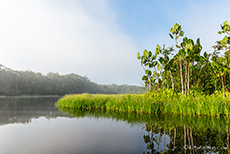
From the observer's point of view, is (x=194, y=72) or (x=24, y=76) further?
(x=24, y=76)

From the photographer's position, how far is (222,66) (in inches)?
507

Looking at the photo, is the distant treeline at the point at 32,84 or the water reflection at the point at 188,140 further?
the distant treeline at the point at 32,84

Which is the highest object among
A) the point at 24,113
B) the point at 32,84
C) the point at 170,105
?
the point at 32,84

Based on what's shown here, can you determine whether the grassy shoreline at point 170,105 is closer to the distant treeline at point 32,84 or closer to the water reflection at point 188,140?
the water reflection at point 188,140

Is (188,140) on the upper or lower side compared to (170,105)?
lower

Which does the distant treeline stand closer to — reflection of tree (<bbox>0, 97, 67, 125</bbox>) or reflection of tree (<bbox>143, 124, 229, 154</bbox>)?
reflection of tree (<bbox>0, 97, 67, 125</bbox>)

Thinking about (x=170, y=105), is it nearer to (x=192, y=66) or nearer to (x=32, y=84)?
(x=192, y=66)

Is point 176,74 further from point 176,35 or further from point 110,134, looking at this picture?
point 110,134

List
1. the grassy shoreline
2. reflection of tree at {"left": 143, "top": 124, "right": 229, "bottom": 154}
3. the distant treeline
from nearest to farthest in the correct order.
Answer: reflection of tree at {"left": 143, "top": 124, "right": 229, "bottom": 154} < the grassy shoreline < the distant treeline

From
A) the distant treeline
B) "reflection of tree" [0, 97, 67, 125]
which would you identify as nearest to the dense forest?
"reflection of tree" [0, 97, 67, 125]

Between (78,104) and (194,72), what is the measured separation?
39.5 feet

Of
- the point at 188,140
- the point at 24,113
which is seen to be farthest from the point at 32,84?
the point at 188,140

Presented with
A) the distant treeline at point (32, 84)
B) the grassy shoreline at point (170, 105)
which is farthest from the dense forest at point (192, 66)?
the distant treeline at point (32, 84)

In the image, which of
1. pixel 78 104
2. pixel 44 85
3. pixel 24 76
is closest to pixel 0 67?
pixel 24 76
